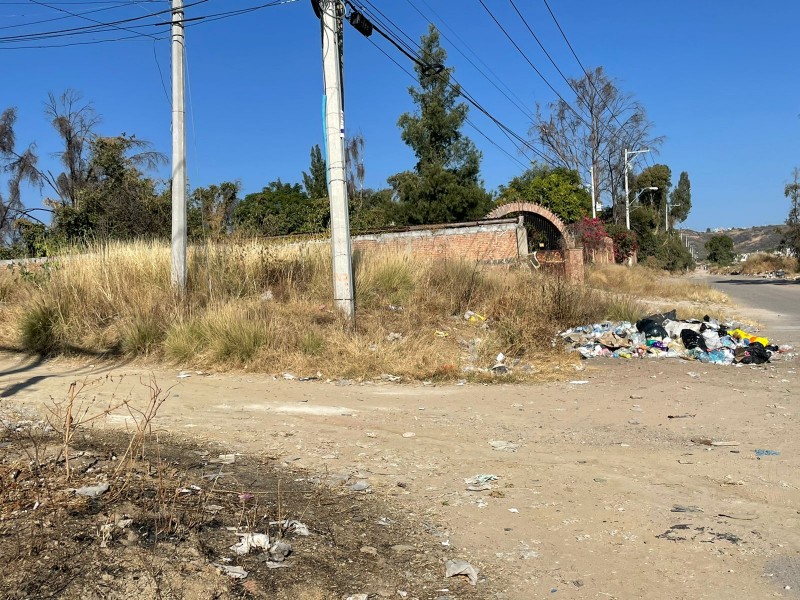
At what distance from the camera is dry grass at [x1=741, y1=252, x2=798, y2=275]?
48.2 metres

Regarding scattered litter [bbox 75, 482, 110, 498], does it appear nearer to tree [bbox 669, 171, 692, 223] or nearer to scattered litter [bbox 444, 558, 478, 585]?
scattered litter [bbox 444, 558, 478, 585]

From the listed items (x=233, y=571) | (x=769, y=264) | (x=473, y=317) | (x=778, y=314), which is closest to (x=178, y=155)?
(x=473, y=317)

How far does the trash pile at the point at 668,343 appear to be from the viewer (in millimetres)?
9547

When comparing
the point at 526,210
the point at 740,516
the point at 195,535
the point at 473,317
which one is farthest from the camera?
the point at 526,210

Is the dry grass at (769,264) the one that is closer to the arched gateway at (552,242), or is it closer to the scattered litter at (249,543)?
the arched gateway at (552,242)

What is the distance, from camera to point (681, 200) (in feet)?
305

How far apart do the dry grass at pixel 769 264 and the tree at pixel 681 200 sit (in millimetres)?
30323

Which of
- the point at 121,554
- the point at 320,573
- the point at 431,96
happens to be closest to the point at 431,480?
the point at 320,573

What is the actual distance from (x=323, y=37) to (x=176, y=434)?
7519 mm

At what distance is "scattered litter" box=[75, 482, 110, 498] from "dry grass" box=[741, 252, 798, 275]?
51809mm

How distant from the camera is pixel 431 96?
35.5 metres

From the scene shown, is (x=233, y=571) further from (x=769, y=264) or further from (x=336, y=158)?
(x=769, y=264)

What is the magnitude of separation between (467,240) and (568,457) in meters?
14.5

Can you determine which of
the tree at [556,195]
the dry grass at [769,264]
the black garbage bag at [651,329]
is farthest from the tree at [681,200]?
the black garbage bag at [651,329]
